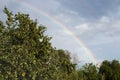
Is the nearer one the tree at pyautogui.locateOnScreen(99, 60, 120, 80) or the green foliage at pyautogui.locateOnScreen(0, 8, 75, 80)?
the green foliage at pyautogui.locateOnScreen(0, 8, 75, 80)

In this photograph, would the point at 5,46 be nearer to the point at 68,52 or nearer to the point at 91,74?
the point at 91,74

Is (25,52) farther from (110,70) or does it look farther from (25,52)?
(110,70)

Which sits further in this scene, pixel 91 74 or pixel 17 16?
pixel 91 74

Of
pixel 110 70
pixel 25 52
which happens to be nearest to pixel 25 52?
pixel 25 52

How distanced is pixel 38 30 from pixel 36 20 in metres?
1.02

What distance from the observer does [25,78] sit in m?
24.8

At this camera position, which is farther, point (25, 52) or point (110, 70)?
point (110, 70)

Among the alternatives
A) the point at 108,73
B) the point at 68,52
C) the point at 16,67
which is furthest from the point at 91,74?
the point at 16,67

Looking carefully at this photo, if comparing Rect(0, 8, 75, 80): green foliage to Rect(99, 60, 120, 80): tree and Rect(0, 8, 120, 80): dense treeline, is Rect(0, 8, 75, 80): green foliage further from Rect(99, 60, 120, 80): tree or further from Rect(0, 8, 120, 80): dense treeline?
Rect(99, 60, 120, 80): tree

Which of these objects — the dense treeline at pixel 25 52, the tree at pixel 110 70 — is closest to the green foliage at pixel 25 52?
the dense treeline at pixel 25 52

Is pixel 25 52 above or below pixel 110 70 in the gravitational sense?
below

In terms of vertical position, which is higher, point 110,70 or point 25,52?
point 110,70

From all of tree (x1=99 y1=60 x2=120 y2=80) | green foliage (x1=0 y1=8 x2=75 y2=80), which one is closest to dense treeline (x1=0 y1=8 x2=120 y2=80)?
green foliage (x1=0 y1=8 x2=75 y2=80)

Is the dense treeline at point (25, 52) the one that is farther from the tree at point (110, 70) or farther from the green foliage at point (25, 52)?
the tree at point (110, 70)
